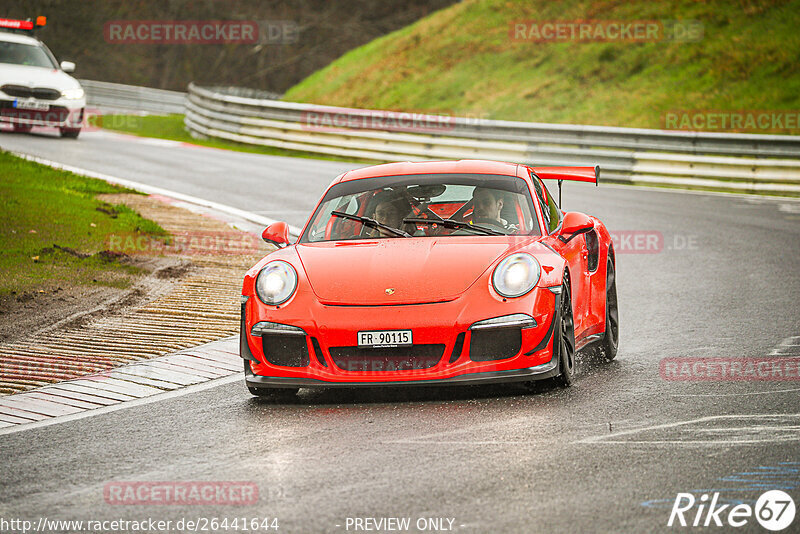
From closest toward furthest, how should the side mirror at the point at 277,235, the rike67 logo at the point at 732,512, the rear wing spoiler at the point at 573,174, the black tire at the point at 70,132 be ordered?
the rike67 logo at the point at 732,512 → the side mirror at the point at 277,235 → the rear wing spoiler at the point at 573,174 → the black tire at the point at 70,132

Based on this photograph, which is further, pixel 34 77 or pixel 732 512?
pixel 34 77

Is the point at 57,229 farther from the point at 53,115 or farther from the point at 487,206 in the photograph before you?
the point at 53,115

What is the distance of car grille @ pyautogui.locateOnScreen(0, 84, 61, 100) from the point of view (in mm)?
25172

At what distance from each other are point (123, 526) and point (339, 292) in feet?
8.02

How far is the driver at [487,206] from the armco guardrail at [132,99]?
34010 mm

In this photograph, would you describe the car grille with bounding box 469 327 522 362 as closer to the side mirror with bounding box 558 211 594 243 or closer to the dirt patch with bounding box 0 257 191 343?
the side mirror with bounding box 558 211 594 243

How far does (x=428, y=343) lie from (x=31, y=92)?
20.5 m

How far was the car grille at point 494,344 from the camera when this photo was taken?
6.75 meters

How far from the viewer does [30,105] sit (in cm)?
2534
